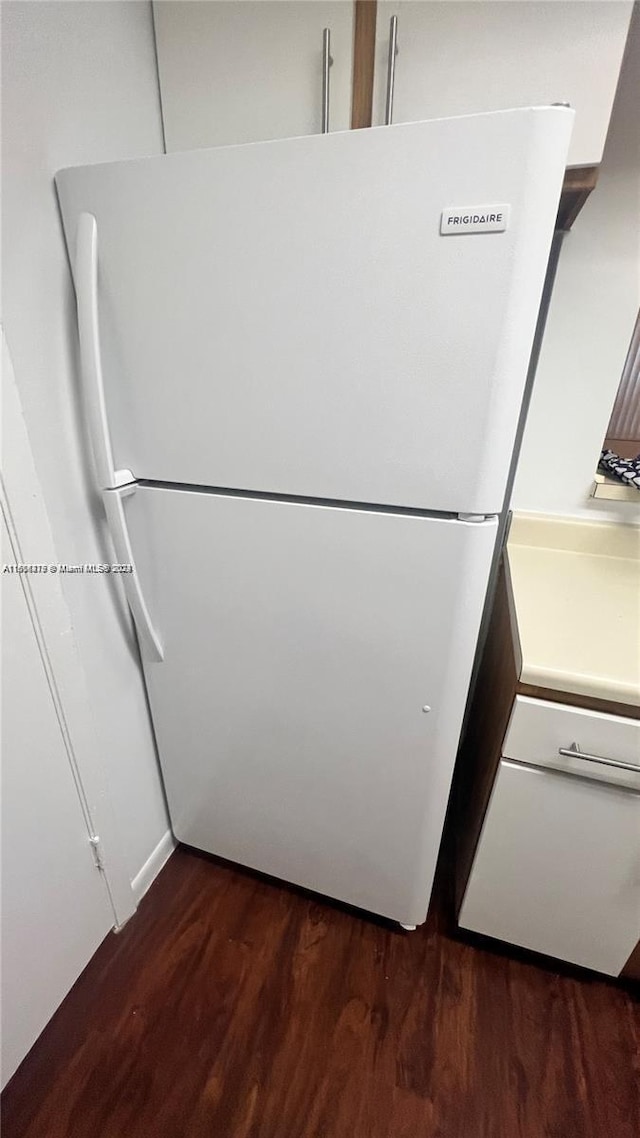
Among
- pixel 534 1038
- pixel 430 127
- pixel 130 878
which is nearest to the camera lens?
pixel 430 127

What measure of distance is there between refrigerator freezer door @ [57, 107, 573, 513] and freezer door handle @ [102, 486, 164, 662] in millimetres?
160

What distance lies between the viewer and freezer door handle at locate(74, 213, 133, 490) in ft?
2.83

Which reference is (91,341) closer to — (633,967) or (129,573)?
(129,573)

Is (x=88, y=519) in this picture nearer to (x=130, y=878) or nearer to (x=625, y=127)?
(x=130, y=878)

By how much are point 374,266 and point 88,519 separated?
2.35 ft

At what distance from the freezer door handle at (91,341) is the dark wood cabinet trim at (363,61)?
48 centimetres

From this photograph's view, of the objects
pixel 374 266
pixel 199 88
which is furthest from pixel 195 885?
pixel 199 88

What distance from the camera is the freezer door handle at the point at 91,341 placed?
2.83 feet

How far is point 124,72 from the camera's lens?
95cm

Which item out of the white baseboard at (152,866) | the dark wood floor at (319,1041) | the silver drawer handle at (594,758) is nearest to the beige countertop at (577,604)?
the silver drawer handle at (594,758)

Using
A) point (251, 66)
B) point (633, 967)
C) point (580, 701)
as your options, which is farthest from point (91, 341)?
point (633, 967)

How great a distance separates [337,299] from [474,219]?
0.21m

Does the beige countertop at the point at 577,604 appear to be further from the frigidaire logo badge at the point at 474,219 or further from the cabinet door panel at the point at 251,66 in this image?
the cabinet door panel at the point at 251,66

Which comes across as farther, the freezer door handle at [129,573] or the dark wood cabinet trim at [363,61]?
the freezer door handle at [129,573]
